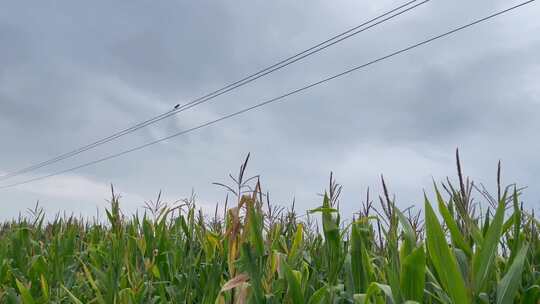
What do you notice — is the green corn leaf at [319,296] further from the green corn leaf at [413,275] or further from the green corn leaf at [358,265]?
the green corn leaf at [413,275]

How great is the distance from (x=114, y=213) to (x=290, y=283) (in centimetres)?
207

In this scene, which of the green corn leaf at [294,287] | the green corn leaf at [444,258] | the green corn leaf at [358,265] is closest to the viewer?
the green corn leaf at [444,258]

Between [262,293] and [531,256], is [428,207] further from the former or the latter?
[531,256]

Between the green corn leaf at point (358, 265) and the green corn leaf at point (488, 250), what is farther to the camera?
the green corn leaf at point (358, 265)

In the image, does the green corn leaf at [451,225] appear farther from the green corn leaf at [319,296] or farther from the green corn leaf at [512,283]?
the green corn leaf at [319,296]

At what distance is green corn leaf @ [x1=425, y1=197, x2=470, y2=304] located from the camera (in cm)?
125

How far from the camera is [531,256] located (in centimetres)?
214

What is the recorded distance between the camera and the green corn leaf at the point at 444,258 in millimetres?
1246

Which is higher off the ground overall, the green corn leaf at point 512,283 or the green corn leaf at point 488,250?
the green corn leaf at point 488,250

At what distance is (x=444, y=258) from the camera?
4.13 ft

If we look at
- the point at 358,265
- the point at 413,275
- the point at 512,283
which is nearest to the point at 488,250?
the point at 512,283

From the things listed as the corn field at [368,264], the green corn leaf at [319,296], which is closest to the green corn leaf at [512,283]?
the corn field at [368,264]

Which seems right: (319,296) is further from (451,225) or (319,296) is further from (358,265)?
(451,225)

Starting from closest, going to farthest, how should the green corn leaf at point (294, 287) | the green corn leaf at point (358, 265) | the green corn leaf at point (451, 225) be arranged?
the green corn leaf at point (451, 225) → the green corn leaf at point (294, 287) → the green corn leaf at point (358, 265)
